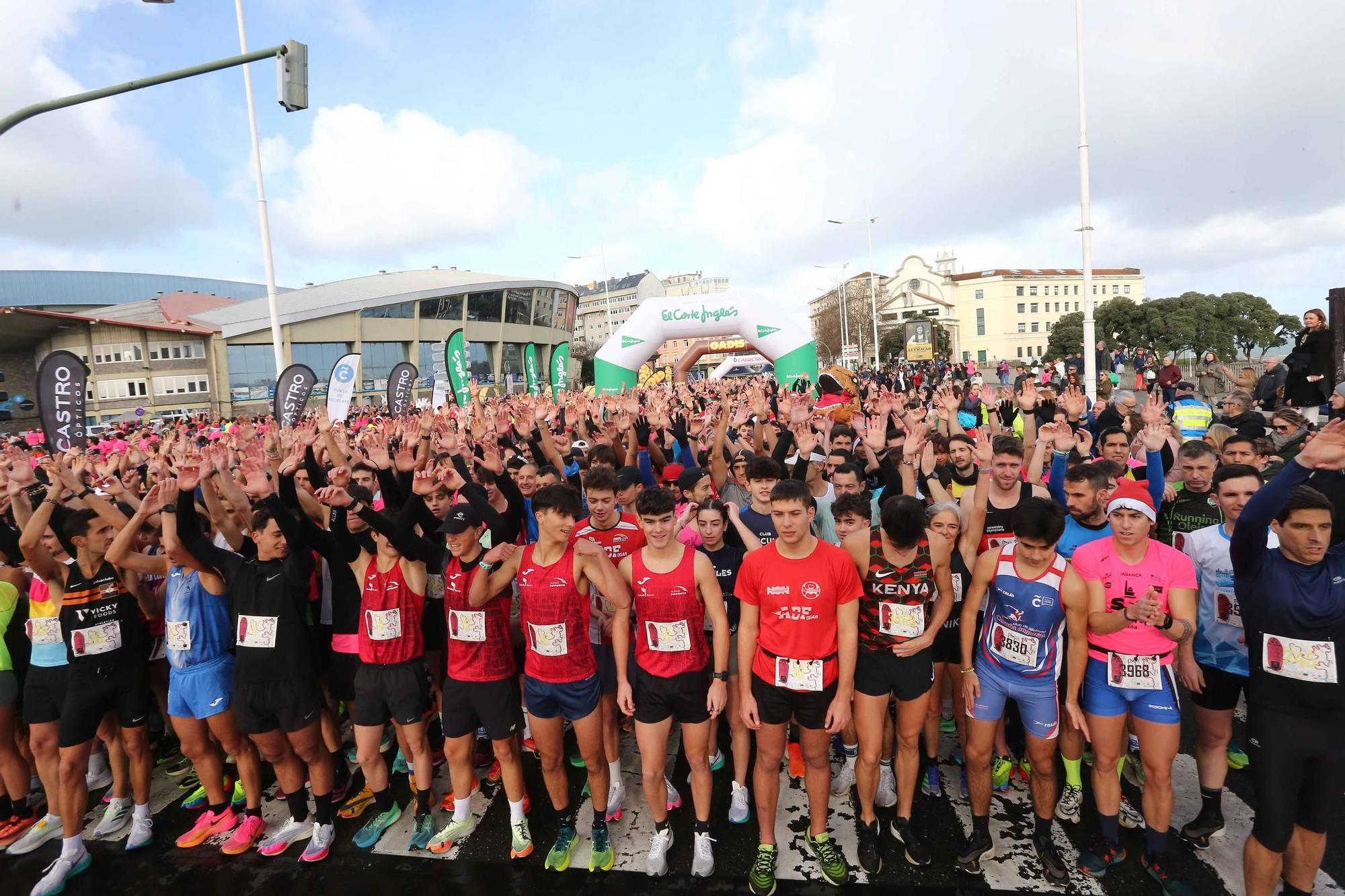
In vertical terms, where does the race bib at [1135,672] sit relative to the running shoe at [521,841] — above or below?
above

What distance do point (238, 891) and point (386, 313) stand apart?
4959 cm

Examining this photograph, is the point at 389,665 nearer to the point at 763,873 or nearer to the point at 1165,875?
the point at 763,873

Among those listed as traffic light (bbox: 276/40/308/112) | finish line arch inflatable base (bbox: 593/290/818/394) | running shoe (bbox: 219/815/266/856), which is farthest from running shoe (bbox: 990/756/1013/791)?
finish line arch inflatable base (bbox: 593/290/818/394)

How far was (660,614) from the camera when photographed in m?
3.20

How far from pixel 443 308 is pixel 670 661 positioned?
5189cm

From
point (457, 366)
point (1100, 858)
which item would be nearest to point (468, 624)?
point (1100, 858)

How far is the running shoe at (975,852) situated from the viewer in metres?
3.05

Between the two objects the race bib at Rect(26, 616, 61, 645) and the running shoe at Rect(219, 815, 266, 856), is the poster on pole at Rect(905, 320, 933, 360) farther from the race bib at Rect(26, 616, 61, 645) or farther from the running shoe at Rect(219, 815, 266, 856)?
the race bib at Rect(26, 616, 61, 645)

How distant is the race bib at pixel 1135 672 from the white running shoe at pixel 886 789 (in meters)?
1.32

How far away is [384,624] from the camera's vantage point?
3.49 meters

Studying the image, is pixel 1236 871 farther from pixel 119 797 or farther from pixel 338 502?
pixel 119 797

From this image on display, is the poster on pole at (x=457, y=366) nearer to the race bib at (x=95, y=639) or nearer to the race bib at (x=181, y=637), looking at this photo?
the race bib at (x=95, y=639)

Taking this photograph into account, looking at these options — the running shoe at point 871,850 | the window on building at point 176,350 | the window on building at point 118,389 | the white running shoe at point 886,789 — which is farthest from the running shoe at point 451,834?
the window on building at point 176,350

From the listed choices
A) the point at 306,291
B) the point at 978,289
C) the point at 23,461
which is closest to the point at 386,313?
the point at 306,291
